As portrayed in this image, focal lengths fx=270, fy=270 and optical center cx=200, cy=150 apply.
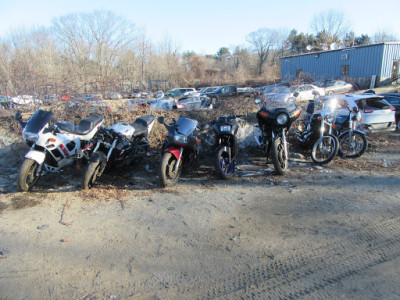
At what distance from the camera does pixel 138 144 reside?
5.91m

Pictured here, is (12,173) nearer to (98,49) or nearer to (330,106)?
(330,106)

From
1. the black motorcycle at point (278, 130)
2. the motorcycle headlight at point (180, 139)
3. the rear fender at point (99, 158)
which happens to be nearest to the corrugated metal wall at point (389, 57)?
the black motorcycle at point (278, 130)

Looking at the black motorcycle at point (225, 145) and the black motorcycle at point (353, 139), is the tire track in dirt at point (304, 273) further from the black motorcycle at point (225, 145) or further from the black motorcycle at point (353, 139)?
the black motorcycle at point (353, 139)

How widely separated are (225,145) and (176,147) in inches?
41.4

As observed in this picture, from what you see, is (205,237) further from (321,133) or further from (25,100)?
(25,100)

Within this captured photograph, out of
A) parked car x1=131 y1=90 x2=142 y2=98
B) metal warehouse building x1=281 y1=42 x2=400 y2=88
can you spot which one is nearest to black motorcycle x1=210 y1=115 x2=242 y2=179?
parked car x1=131 y1=90 x2=142 y2=98

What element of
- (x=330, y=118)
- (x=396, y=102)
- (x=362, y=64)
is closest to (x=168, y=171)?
(x=330, y=118)

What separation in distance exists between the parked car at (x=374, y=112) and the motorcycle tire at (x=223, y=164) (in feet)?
16.2

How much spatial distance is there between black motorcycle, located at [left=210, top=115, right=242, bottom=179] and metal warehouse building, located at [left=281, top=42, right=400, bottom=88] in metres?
21.9

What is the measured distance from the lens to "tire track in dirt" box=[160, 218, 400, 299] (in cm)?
254

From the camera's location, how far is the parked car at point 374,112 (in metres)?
8.36

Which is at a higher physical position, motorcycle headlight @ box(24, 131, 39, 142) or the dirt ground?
motorcycle headlight @ box(24, 131, 39, 142)

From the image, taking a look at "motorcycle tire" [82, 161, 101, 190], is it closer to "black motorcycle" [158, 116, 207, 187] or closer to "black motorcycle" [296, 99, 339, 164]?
"black motorcycle" [158, 116, 207, 187]

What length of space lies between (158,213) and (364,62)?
3234cm
